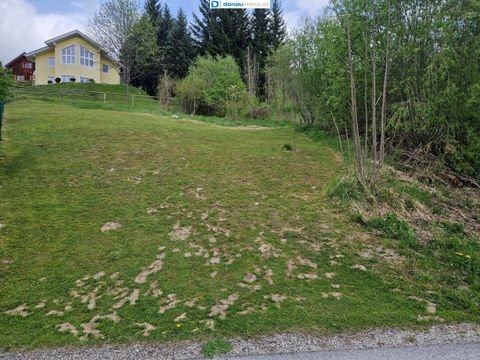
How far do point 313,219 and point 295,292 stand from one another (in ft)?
6.98

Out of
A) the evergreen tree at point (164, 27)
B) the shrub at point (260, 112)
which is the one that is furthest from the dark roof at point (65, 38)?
the shrub at point (260, 112)

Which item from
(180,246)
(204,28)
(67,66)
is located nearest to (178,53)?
(204,28)

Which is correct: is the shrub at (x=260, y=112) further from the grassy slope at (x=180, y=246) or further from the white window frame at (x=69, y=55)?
the white window frame at (x=69, y=55)

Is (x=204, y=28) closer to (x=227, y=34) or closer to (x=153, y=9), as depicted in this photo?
(x=227, y=34)

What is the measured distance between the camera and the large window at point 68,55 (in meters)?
34.6

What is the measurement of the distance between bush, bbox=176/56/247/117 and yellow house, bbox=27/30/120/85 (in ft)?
44.2

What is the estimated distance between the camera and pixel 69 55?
3484 cm

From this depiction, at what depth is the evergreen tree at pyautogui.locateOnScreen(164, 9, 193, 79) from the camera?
39.7 metres

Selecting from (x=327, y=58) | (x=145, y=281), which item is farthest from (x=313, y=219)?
(x=327, y=58)

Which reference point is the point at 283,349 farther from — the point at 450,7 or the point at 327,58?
the point at 327,58

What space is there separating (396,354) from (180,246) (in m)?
2.81

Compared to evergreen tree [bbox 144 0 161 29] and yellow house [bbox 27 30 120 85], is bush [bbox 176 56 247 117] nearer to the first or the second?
yellow house [bbox 27 30 120 85]

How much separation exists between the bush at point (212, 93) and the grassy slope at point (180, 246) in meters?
A: 14.8

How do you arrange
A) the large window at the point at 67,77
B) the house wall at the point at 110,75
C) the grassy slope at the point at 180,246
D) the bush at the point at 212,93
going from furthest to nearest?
the house wall at the point at 110,75
the large window at the point at 67,77
the bush at the point at 212,93
the grassy slope at the point at 180,246
